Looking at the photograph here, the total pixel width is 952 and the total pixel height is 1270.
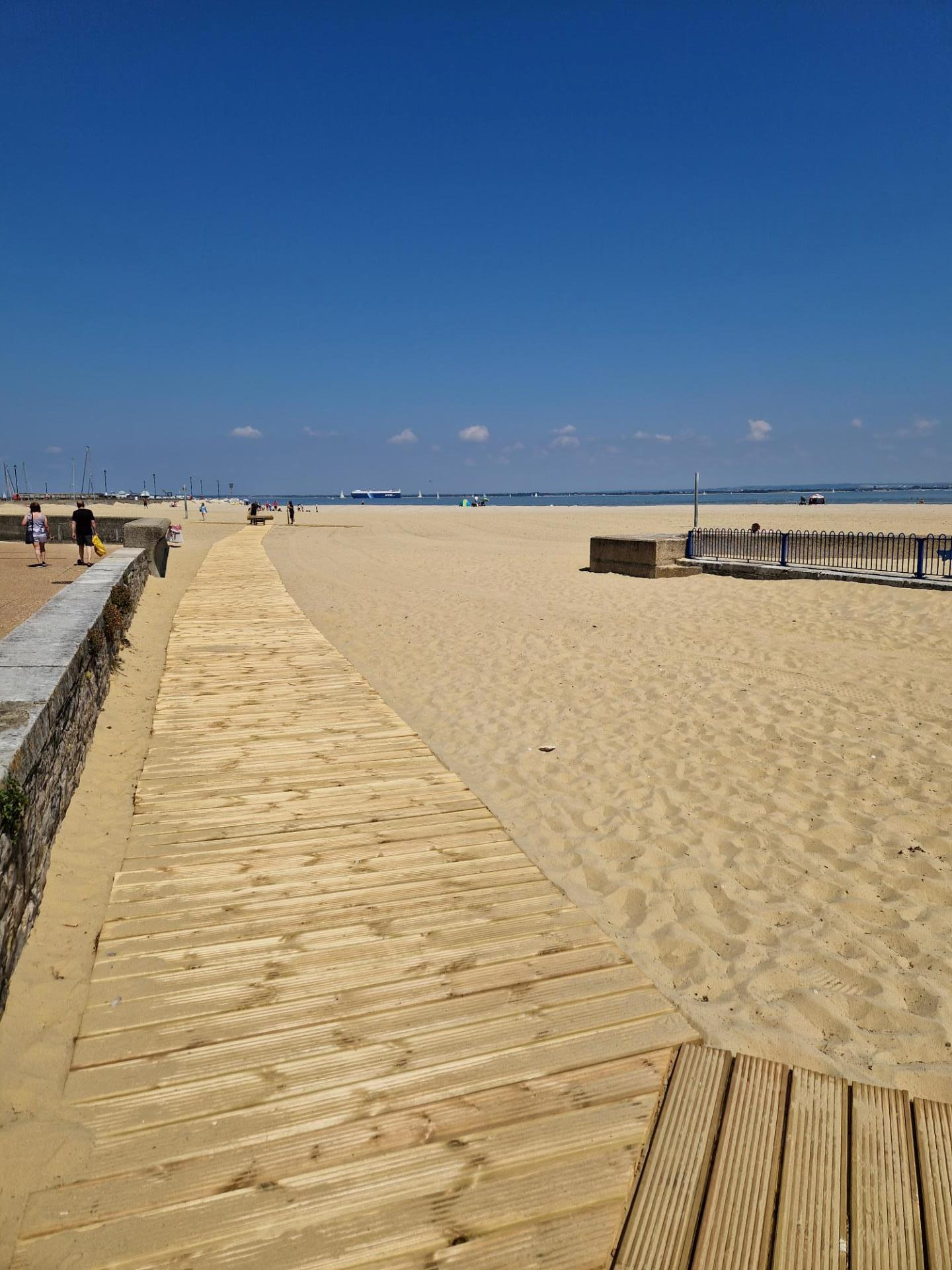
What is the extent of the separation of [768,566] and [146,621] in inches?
459

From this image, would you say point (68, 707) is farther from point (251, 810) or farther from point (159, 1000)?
point (159, 1000)

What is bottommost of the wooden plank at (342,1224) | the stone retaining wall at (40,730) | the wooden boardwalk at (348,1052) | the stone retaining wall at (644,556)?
the wooden plank at (342,1224)

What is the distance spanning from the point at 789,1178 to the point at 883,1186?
0.25 metres

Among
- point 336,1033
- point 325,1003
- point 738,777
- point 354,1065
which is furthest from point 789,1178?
point 738,777

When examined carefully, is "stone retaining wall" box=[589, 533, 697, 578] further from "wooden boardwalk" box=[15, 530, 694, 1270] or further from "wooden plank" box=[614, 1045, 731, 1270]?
"wooden plank" box=[614, 1045, 731, 1270]

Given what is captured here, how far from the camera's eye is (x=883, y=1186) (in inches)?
79.7

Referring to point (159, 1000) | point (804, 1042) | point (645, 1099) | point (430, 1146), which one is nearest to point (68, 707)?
point (159, 1000)

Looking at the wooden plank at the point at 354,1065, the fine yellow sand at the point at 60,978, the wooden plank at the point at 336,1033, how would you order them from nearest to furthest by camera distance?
1. the fine yellow sand at the point at 60,978
2. the wooden plank at the point at 354,1065
3. the wooden plank at the point at 336,1033

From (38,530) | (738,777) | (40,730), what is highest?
(38,530)

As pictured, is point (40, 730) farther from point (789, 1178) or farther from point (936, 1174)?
point (936, 1174)

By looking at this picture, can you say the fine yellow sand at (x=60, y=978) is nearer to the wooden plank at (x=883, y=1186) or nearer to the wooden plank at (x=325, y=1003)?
the wooden plank at (x=325, y=1003)

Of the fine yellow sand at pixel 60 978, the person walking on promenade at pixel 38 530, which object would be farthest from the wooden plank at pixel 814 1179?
the person walking on promenade at pixel 38 530

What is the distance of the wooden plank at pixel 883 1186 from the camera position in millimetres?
1850

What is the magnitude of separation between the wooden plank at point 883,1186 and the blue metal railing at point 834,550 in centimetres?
1258
